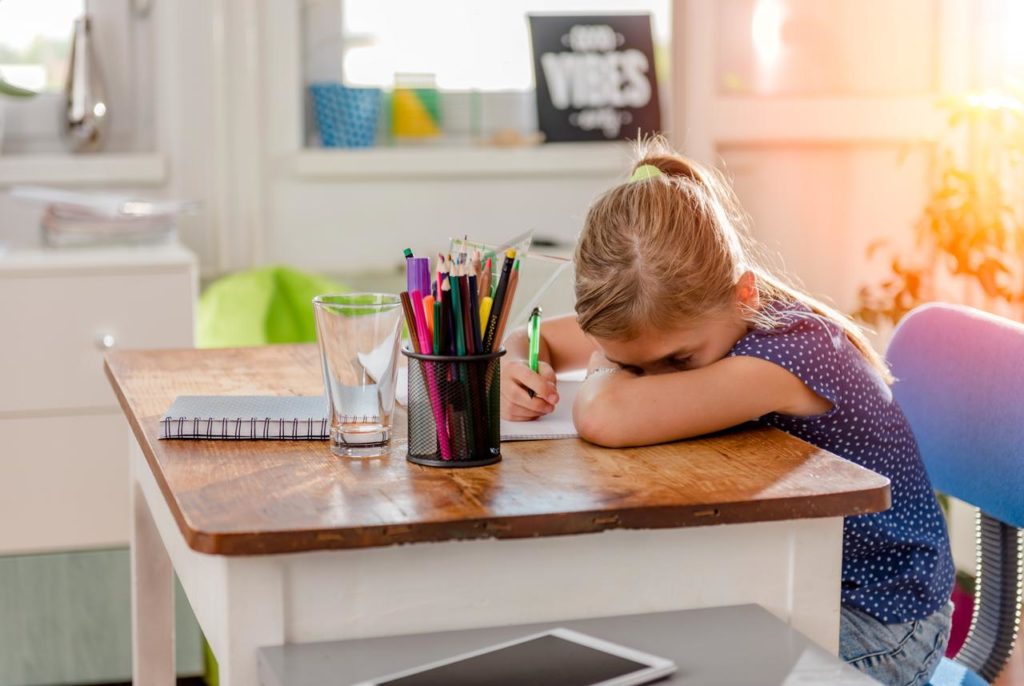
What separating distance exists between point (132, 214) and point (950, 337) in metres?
1.73

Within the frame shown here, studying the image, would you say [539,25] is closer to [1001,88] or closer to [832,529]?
[1001,88]

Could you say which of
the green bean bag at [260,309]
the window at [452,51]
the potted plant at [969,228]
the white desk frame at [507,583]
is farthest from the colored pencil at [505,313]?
the window at [452,51]

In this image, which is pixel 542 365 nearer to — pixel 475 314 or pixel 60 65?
pixel 475 314

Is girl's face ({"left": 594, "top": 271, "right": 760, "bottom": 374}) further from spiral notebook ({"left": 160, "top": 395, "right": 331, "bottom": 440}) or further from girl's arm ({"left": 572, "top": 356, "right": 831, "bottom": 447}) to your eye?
spiral notebook ({"left": 160, "top": 395, "right": 331, "bottom": 440})

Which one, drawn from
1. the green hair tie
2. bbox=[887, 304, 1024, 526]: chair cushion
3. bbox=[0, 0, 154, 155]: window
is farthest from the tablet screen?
bbox=[0, 0, 154, 155]: window

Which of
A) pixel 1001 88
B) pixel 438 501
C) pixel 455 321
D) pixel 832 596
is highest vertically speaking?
pixel 1001 88

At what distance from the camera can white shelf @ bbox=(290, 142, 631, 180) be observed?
3109 mm

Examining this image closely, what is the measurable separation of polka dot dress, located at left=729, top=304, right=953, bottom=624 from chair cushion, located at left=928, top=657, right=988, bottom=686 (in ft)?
0.30

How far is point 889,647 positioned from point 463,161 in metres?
2.06

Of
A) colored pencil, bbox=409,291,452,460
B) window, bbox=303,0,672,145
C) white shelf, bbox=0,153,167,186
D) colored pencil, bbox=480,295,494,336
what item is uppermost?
window, bbox=303,0,672,145

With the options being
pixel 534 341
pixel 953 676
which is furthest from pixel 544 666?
pixel 953 676

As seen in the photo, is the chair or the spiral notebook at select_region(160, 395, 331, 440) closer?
the spiral notebook at select_region(160, 395, 331, 440)

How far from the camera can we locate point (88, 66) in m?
2.97

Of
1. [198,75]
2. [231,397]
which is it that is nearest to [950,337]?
[231,397]
